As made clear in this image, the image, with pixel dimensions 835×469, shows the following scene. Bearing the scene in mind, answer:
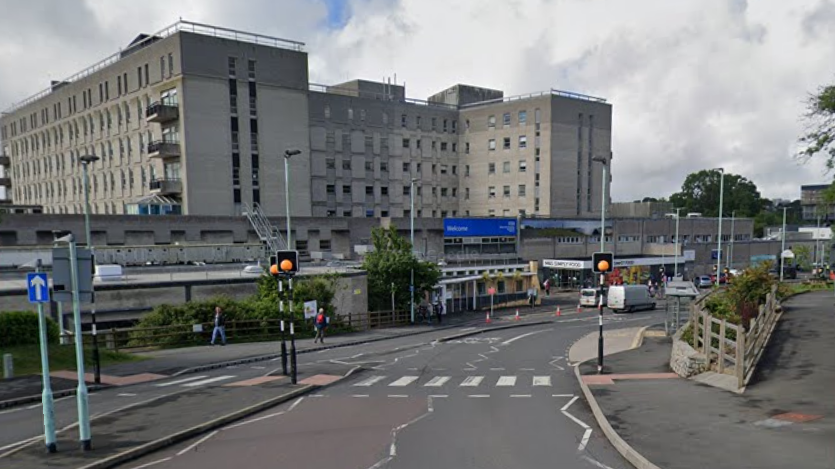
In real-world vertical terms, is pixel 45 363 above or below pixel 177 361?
above

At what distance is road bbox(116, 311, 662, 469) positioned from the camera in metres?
10.3

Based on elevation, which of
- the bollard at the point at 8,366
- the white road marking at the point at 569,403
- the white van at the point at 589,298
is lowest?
the white van at the point at 589,298

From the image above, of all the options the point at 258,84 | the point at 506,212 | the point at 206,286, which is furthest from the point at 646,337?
the point at 506,212

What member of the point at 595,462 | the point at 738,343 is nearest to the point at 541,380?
the point at 738,343

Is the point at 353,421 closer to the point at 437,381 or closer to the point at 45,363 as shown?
the point at 437,381

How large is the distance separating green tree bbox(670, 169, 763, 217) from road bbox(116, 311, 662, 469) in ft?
439

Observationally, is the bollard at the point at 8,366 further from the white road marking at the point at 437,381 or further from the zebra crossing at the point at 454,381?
the white road marking at the point at 437,381

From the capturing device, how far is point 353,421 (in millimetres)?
12992

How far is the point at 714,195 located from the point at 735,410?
466 ft

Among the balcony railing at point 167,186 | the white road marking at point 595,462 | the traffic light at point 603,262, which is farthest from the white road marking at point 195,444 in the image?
the balcony railing at point 167,186

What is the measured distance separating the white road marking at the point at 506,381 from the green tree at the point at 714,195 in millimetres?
132240

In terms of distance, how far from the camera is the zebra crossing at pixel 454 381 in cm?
1781

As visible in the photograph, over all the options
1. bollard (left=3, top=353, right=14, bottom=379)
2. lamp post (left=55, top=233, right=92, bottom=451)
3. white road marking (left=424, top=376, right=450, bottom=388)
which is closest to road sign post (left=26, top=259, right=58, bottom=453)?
lamp post (left=55, top=233, right=92, bottom=451)

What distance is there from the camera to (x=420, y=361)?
76.8ft
